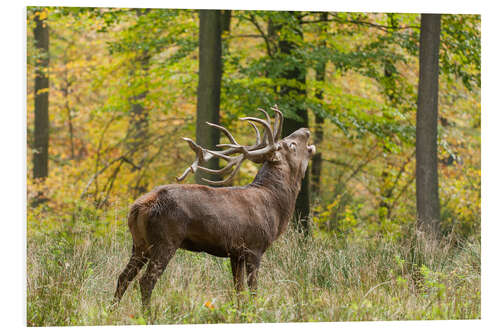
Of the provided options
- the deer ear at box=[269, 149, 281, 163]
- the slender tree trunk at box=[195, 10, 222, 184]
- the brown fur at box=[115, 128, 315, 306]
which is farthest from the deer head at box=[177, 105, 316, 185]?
the slender tree trunk at box=[195, 10, 222, 184]

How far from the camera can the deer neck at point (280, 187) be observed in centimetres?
558

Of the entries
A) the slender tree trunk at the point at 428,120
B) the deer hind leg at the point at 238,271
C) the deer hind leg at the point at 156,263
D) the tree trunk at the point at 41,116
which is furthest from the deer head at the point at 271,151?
the tree trunk at the point at 41,116

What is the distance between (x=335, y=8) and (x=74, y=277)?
4.05 m

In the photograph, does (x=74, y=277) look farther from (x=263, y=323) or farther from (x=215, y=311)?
(x=263, y=323)

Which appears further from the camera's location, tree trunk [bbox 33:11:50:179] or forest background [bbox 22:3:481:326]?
tree trunk [bbox 33:11:50:179]

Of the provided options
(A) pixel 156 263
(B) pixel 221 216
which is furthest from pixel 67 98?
(A) pixel 156 263

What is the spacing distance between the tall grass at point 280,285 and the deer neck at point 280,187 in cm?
58

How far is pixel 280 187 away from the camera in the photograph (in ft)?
18.6

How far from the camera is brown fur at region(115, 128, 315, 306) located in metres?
4.83

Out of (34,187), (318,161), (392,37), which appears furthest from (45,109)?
(392,37)

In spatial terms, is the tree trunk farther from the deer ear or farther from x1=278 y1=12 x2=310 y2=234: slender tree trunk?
the deer ear

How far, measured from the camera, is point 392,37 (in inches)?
411

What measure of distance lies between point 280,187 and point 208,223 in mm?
933

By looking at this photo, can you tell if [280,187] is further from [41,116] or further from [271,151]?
[41,116]
